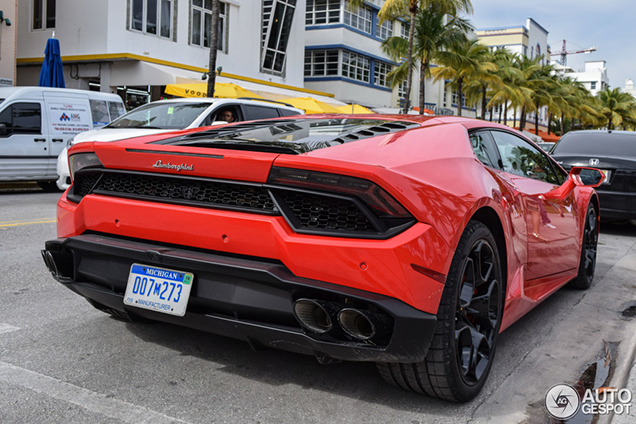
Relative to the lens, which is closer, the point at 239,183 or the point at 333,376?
the point at 239,183

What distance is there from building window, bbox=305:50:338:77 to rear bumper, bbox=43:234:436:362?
3586cm

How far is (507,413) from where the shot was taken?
2.74 metres

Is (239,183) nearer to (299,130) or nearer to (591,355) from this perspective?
(299,130)

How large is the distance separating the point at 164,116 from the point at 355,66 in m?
30.3

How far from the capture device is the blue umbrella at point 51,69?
15516mm

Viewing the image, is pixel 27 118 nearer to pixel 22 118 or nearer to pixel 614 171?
pixel 22 118

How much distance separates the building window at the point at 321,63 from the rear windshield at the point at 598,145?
29072 millimetres

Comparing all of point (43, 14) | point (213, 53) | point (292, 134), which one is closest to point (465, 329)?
point (292, 134)

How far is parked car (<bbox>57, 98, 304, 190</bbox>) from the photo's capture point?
31.8 ft

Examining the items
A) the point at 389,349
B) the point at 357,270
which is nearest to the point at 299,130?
the point at 357,270

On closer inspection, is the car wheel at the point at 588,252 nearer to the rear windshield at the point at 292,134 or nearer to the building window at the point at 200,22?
the rear windshield at the point at 292,134

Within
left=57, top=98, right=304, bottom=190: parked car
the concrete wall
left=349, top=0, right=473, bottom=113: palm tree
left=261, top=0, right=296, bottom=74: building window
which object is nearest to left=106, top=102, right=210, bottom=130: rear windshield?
left=57, top=98, right=304, bottom=190: parked car

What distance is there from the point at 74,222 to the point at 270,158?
1.17m

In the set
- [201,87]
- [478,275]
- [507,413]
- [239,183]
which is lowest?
[507,413]
